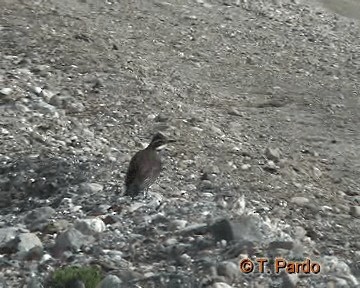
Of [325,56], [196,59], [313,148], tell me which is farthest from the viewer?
[325,56]

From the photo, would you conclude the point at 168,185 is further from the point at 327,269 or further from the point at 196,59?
the point at 196,59

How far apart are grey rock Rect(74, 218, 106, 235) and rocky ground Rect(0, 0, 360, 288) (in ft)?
0.07

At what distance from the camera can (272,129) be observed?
43.0 feet

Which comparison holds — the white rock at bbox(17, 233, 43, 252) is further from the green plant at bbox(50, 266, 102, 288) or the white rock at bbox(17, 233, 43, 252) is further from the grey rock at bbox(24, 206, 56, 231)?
the green plant at bbox(50, 266, 102, 288)

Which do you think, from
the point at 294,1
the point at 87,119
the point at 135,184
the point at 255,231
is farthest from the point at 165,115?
the point at 294,1

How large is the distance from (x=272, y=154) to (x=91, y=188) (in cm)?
326

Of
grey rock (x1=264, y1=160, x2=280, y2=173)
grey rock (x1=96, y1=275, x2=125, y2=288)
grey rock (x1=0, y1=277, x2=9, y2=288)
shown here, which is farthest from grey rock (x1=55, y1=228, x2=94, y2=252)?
grey rock (x1=264, y1=160, x2=280, y2=173)

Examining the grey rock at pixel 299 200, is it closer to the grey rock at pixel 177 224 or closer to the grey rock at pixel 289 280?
the grey rock at pixel 177 224

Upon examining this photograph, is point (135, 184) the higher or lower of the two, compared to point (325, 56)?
higher

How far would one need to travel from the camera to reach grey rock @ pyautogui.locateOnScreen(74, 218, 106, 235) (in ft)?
26.2

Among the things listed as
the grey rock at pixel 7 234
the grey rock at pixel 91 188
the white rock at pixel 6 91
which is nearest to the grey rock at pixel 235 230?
the grey rock at pixel 91 188

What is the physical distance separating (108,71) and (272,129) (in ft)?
10.1

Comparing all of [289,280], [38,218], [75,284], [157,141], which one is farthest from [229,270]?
[157,141]

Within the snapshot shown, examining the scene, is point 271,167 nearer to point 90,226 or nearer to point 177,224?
point 177,224
